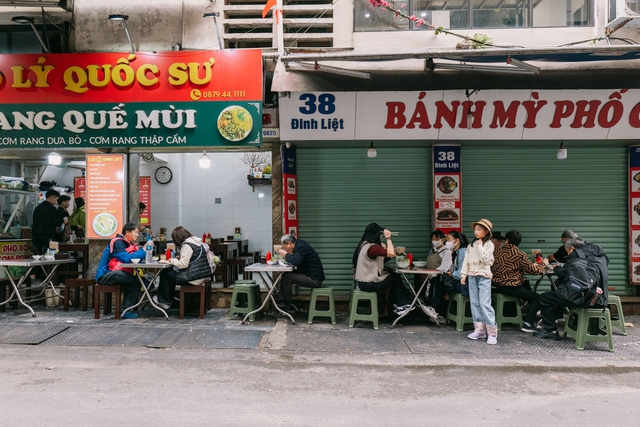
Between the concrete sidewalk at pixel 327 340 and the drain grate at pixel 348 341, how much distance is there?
0.04 feet

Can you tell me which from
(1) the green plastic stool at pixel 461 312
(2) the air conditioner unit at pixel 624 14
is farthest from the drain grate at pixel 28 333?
(2) the air conditioner unit at pixel 624 14

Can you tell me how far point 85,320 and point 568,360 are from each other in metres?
7.33

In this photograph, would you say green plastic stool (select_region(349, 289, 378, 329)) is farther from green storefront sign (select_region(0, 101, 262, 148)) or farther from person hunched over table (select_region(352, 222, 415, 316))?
green storefront sign (select_region(0, 101, 262, 148))

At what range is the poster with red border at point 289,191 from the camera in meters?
8.38

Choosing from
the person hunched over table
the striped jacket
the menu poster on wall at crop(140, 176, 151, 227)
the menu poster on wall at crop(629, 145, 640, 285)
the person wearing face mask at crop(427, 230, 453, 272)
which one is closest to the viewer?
the striped jacket

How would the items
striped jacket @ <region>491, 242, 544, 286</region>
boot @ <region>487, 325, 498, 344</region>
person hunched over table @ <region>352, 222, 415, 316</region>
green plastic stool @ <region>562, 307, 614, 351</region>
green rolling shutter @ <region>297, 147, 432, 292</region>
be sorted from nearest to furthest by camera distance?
green plastic stool @ <region>562, 307, 614, 351</region>
boot @ <region>487, 325, 498, 344</region>
striped jacket @ <region>491, 242, 544, 286</region>
person hunched over table @ <region>352, 222, 415, 316</region>
green rolling shutter @ <region>297, 147, 432, 292</region>

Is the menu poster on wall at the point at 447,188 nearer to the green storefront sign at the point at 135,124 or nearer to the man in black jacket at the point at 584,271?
the man in black jacket at the point at 584,271

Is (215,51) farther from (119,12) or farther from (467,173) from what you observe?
(467,173)

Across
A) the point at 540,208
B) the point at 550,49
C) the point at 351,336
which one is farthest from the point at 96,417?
the point at 540,208

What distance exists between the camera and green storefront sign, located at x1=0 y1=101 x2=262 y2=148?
27.1 feet

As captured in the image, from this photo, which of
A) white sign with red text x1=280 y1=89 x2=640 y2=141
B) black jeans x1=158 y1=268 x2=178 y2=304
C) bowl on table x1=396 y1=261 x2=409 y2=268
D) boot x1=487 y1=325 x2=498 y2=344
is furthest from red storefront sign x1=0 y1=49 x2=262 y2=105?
boot x1=487 y1=325 x2=498 y2=344

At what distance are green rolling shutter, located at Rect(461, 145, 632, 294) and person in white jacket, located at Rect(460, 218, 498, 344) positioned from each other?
91.4 inches

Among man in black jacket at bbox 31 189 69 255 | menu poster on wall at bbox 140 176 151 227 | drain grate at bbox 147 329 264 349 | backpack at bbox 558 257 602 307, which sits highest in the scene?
menu poster on wall at bbox 140 176 151 227

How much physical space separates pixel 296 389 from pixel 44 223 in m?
7.35
